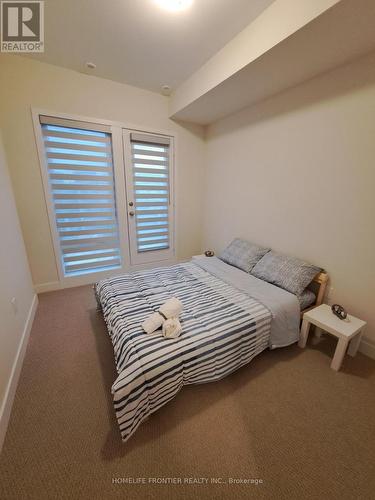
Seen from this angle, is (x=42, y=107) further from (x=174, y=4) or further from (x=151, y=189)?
(x=174, y=4)

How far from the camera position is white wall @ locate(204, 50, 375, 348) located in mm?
1659

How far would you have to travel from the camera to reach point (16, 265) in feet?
6.37

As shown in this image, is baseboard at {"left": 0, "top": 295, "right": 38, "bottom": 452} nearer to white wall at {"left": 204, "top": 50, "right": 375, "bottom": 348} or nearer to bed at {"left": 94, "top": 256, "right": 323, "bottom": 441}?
bed at {"left": 94, "top": 256, "right": 323, "bottom": 441}

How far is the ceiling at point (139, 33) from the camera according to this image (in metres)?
1.53

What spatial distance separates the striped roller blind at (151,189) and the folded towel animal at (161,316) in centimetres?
198

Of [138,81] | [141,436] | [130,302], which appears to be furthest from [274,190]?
[141,436]

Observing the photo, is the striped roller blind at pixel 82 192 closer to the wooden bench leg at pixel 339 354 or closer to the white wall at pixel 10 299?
the white wall at pixel 10 299

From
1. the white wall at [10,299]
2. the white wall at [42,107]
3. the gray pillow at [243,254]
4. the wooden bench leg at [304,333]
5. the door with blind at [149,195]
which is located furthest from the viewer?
the door with blind at [149,195]

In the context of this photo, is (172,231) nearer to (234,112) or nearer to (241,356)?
(234,112)

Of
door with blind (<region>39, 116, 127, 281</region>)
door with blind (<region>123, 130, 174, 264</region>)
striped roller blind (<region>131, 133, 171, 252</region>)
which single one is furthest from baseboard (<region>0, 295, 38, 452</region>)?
striped roller blind (<region>131, 133, 171, 252</region>)

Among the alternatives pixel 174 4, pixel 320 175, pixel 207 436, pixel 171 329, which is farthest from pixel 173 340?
pixel 174 4

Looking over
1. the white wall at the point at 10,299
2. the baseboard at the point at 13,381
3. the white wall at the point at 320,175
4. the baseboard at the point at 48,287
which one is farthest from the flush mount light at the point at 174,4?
the baseboard at the point at 48,287

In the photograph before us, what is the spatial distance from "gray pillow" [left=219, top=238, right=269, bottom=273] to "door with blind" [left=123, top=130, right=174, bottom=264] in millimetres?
1213

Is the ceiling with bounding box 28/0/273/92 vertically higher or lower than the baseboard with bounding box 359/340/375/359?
higher
